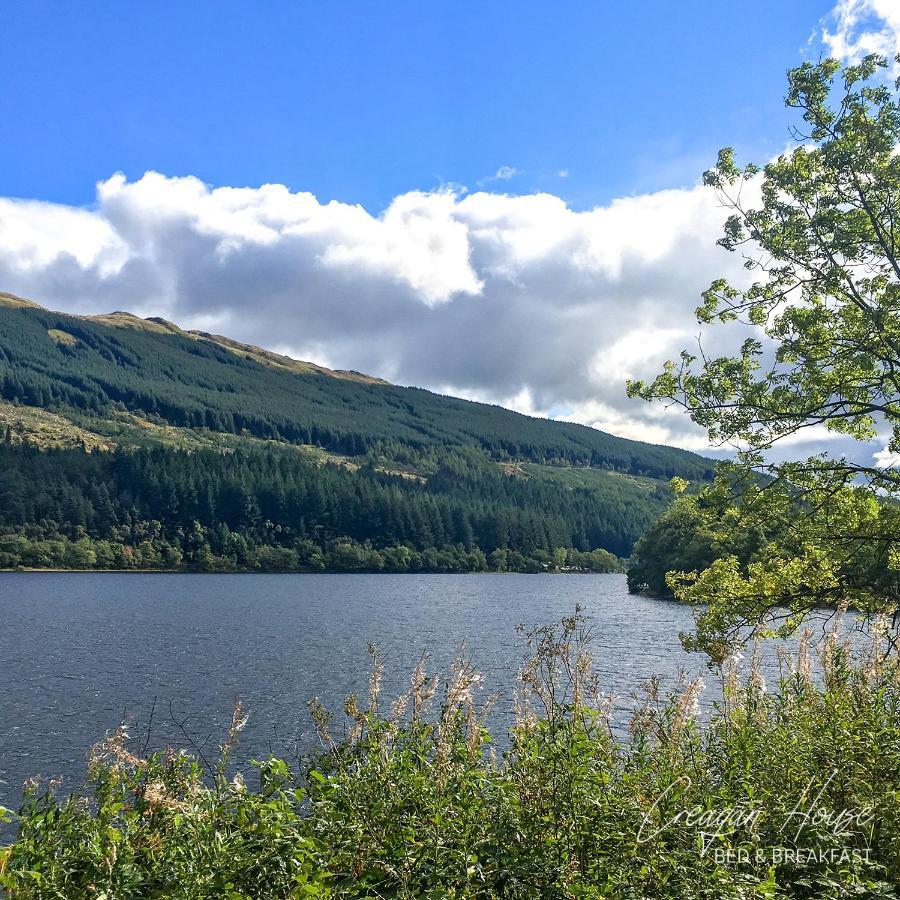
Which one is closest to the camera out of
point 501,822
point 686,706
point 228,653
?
point 501,822

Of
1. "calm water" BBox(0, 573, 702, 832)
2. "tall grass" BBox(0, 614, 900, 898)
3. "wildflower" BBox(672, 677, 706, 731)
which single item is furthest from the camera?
"calm water" BBox(0, 573, 702, 832)

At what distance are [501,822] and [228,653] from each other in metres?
55.4

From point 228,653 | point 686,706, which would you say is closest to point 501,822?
point 686,706

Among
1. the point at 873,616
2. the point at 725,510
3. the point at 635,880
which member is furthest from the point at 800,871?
the point at 725,510

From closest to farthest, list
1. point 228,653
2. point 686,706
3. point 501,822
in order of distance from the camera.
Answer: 1. point 501,822
2. point 686,706
3. point 228,653

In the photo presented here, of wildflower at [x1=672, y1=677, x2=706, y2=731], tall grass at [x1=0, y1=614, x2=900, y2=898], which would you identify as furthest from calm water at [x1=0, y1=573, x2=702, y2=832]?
tall grass at [x1=0, y1=614, x2=900, y2=898]

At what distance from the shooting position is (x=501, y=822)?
26.5 ft

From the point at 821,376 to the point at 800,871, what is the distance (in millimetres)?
10959

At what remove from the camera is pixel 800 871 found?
789 cm

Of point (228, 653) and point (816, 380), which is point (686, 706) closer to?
point (816, 380)

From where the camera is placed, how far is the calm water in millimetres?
33562

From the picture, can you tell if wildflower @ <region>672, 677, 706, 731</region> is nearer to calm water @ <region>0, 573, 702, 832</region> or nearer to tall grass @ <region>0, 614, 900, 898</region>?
tall grass @ <region>0, 614, 900, 898</region>

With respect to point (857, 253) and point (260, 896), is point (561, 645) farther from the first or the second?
point (857, 253)

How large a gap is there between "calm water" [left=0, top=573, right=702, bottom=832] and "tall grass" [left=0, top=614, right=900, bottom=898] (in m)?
6.26
